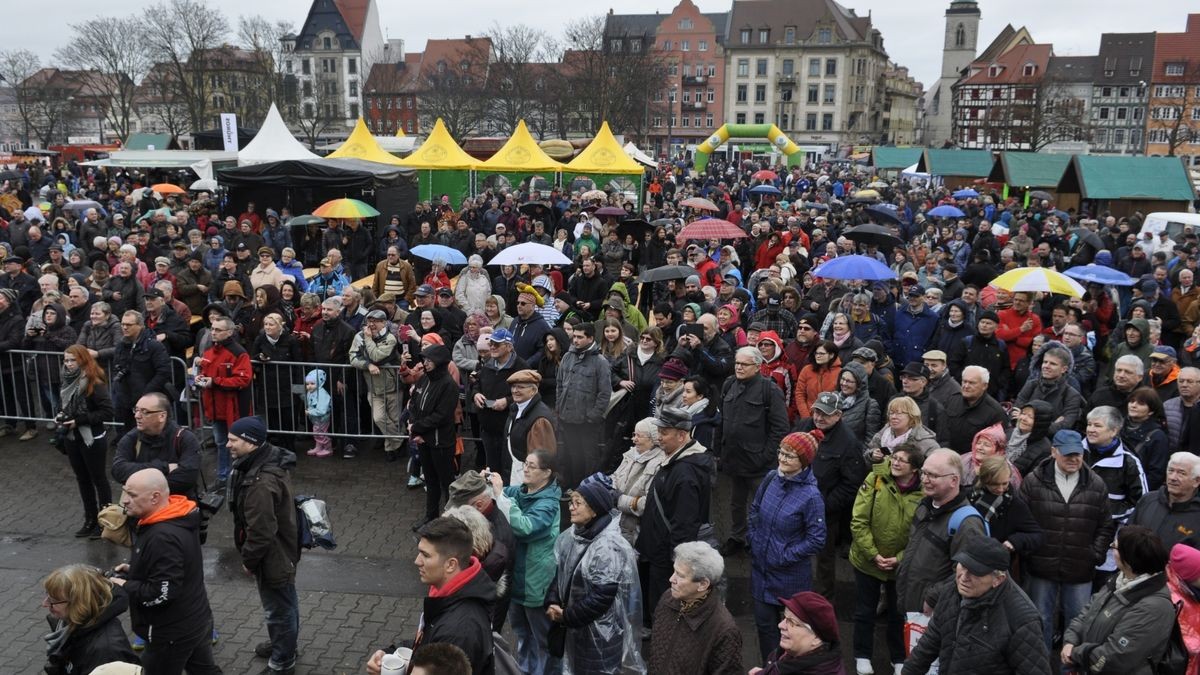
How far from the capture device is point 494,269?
51.3 feet

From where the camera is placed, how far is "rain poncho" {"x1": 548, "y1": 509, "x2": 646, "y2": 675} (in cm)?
469

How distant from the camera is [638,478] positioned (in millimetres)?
5938

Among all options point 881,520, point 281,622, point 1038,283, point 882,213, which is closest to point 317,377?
point 281,622

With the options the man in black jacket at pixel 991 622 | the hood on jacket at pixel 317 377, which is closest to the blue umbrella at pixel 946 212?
the hood on jacket at pixel 317 377

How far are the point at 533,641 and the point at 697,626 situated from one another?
1.53 meters

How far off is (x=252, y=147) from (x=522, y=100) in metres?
42.0

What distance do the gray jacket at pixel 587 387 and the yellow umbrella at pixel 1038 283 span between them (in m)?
4.52

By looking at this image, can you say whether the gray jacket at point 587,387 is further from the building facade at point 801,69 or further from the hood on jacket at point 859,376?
the building facade at point 801,69

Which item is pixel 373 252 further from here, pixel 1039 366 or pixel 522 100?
pixel 522 100

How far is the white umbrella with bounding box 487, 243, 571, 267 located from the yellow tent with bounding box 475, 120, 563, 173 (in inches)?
472

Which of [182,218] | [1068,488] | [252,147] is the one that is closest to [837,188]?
[252,147]

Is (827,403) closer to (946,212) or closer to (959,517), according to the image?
(959,517)

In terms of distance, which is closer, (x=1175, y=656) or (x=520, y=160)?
(x=1175, y=656)

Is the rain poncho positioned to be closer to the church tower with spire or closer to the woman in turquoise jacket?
the woman in turquoise jacket
